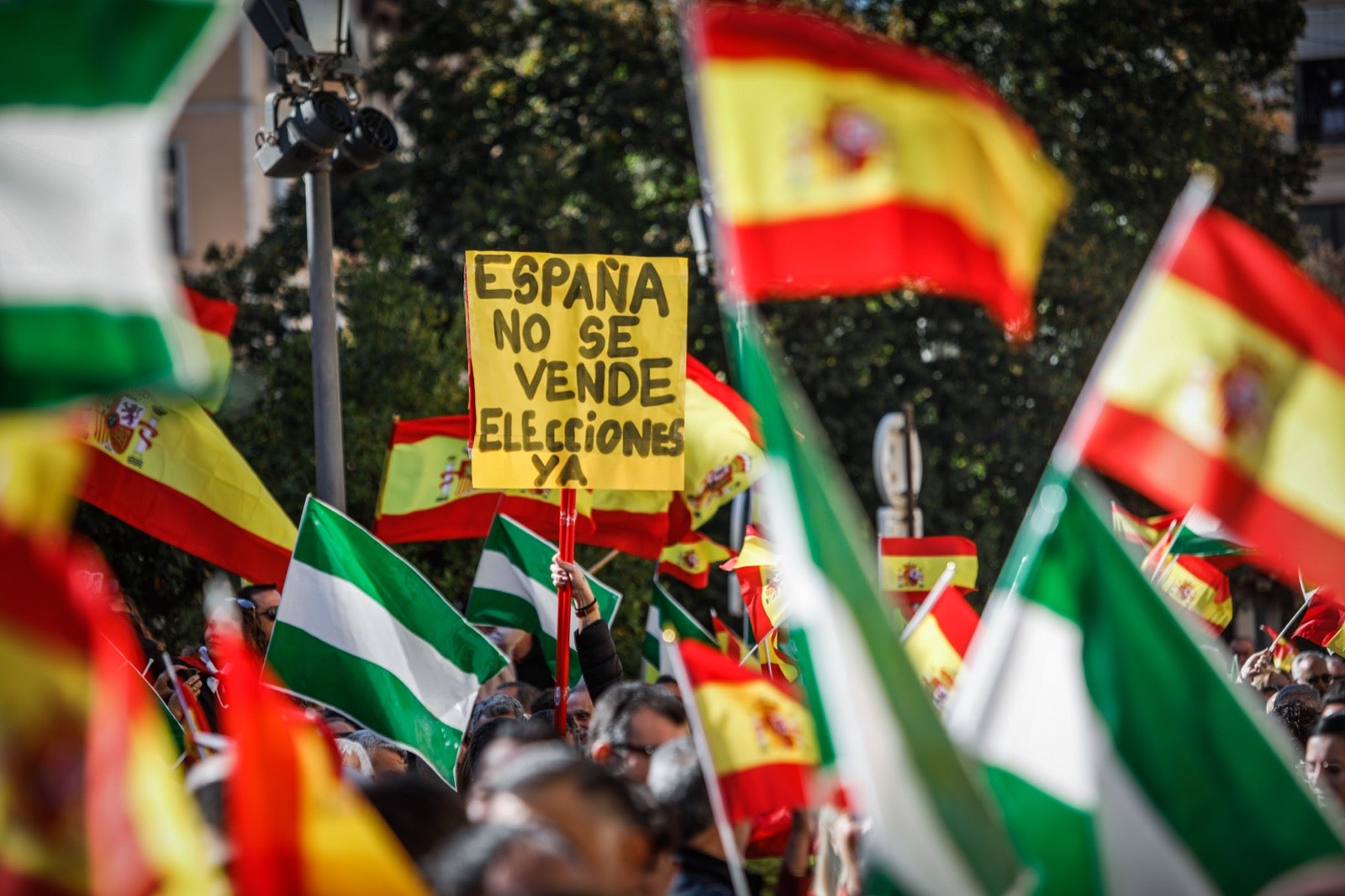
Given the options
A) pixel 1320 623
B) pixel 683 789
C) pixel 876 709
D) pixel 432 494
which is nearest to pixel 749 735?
pixel 683 789

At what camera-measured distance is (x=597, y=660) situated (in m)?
7.44

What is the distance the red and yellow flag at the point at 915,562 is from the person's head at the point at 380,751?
18.2 feet

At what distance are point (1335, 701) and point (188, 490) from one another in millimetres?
4775

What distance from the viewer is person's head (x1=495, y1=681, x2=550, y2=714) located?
26.3ft

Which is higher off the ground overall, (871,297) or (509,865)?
(509,865)

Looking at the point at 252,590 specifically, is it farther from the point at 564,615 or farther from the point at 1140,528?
the point at 1140,528

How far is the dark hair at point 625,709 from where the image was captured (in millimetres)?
5215

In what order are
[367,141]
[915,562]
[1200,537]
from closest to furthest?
[367,141] < [1200,537] < [915,562]

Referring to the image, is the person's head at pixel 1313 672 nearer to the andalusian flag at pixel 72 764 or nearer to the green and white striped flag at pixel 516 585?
the green and white striped flag at pixel 516 585

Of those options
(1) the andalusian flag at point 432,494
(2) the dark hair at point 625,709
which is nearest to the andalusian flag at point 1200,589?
(1) the andalusian flag at point 432,494

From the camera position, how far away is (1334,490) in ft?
12.6

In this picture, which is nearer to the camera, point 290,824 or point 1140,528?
point 290,824

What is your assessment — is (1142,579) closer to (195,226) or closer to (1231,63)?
(1231,63)

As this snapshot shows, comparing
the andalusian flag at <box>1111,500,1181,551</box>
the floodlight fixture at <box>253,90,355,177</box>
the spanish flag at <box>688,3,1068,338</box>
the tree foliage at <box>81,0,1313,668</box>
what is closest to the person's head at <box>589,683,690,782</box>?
the spanish flag at <box>688,3,1068,338</box>
